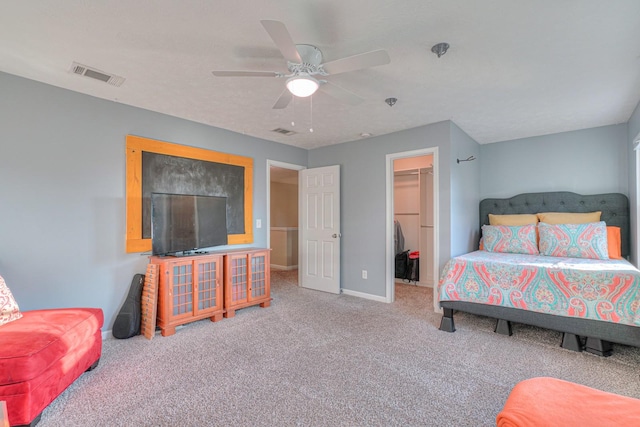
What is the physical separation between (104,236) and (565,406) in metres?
3.62

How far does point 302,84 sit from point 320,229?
2.98m

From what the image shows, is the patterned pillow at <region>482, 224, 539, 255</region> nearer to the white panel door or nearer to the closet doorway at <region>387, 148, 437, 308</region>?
the closet doorway at <region>387, 148, 437, 308</region>

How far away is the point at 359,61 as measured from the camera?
1.79m

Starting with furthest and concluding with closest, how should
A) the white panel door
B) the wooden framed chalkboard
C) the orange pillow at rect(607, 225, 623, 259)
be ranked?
the white panel door, the orange pillow at rect(607, 225, 623, 259), the wooden framed chalkboard

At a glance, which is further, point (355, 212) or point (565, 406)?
point (355, 212)

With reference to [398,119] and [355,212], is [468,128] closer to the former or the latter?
[398,119]

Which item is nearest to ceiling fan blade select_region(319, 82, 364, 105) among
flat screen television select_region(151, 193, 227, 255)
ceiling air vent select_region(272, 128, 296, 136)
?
ceiling air vent select_region(272, 128, 296, 136)

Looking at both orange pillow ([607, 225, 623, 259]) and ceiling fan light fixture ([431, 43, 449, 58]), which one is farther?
orange pillow ([607, 225, 623, 259])

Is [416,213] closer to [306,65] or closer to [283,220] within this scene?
[283,220]

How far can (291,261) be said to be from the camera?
6891mm

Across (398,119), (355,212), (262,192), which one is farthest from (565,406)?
(262,192)

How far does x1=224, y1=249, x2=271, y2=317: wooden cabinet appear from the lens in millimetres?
3498

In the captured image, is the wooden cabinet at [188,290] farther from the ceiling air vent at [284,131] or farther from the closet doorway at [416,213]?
the closet doorway at [416,213]

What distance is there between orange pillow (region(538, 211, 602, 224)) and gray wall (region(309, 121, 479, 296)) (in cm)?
87
